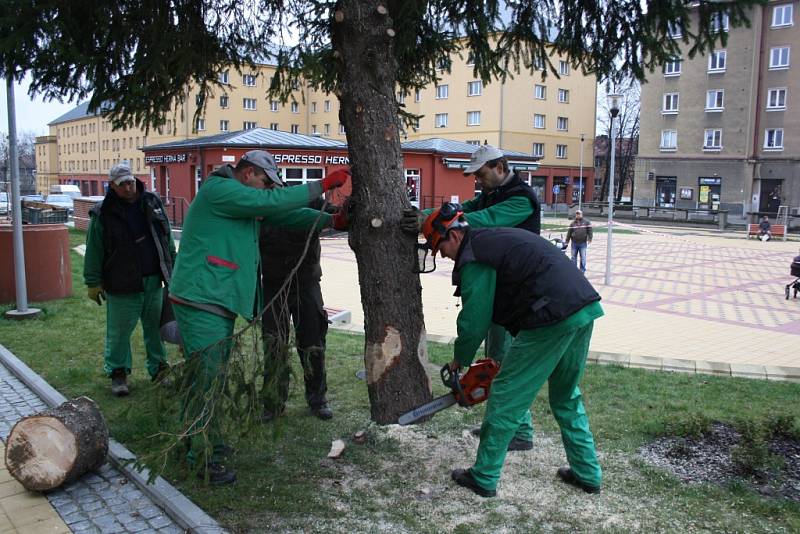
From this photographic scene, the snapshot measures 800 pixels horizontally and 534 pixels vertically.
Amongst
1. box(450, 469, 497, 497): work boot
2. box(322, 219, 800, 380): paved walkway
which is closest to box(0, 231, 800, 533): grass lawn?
box(450, 469, 497, 497): work boot

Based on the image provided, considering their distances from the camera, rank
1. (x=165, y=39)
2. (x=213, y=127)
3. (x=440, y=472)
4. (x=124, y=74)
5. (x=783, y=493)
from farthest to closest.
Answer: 1. (x=213, y=127)
2. (x=124, y=74)
3. (x=165, y=39)
4. (x=440, y=472)
5. (x=783, y=493)

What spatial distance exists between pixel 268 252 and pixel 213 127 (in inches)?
2314

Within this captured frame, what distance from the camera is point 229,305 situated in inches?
151

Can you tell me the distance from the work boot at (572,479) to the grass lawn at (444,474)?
52mm

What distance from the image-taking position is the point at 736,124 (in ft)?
138

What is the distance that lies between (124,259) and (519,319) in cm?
340

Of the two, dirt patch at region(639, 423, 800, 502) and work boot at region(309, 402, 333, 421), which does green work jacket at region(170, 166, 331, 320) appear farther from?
dirt patch at region(639, 423, 800, 502)

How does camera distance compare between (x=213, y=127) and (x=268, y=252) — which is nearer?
(x=268, y=252)

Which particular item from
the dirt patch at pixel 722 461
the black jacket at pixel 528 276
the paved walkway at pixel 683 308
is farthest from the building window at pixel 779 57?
the black jacket at pixel 528 276

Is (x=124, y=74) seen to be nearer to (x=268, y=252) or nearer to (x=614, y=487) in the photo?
(x=268, y=252)

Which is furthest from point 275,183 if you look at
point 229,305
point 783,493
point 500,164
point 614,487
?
point 783,493

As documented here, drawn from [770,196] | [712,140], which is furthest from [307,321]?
[712,140]

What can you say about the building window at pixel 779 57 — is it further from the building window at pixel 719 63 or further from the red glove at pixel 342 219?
the red glove at pixel 342 219

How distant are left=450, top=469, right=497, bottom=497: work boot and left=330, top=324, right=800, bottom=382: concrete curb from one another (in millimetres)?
3627
